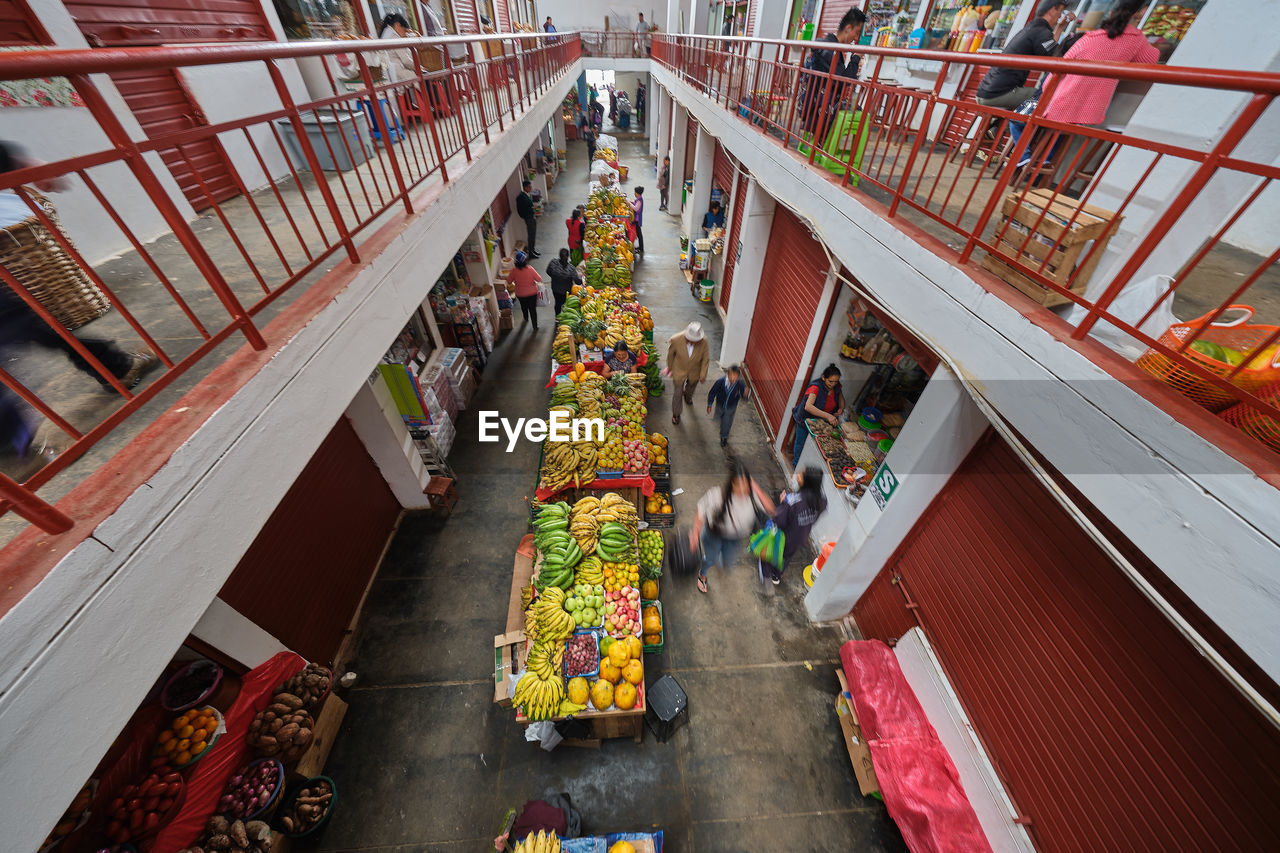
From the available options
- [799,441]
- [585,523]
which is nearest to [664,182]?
[799,441]

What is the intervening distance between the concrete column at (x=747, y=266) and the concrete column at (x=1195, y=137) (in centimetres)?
468

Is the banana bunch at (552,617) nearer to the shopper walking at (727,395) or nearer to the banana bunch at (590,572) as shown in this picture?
the banana bunch at (590,572)

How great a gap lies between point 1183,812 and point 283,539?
22.8ft

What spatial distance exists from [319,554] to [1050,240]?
692 cm

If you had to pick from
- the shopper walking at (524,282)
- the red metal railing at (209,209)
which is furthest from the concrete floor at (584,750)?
the shopper walking at (524,282)

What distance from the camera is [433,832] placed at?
417 centimetres

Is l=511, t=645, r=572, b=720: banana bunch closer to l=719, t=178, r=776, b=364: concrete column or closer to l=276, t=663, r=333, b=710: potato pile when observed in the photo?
l=276, t=663, r=333, b=710: potato pile

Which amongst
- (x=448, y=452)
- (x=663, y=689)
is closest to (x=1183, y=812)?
(x=663, y=689)

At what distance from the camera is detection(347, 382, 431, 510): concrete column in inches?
222

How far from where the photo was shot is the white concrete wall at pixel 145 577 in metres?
1.42

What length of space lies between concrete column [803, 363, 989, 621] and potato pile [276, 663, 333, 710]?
5.41 m

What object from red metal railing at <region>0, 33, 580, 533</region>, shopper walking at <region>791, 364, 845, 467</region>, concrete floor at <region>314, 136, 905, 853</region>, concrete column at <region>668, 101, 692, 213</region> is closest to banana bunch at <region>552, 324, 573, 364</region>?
concrete floor at <region>314, 136, 905, 853</region>

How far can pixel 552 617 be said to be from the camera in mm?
4531

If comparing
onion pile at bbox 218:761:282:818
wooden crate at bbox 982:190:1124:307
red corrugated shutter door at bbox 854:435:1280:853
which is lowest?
onion pile at bbox 218:761:282:818
